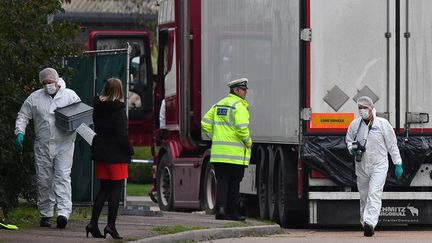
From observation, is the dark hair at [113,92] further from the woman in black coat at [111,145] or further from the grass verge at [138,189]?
the grass verge at [138,189]

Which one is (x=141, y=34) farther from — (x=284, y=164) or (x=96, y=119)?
(x=96, y=119)

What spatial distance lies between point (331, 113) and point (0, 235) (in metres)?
5.14

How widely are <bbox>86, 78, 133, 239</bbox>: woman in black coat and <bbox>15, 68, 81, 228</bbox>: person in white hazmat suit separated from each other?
3.79 feet

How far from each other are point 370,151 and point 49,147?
396 centimetres

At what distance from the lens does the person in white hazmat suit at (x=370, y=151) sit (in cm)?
1741

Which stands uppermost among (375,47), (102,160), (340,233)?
(375,47)

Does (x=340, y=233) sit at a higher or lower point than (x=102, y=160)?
lower

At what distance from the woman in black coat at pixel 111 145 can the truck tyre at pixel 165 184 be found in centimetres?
890

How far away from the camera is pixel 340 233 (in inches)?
722

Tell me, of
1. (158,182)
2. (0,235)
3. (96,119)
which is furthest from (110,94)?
(158,182)

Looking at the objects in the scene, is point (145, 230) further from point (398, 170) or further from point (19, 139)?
point (398, 170)

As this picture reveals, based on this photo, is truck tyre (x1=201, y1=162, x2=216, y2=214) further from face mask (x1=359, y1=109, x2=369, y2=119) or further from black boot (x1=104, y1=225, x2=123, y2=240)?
black boot (x1=104, y1=225, x2=123, y2=240)

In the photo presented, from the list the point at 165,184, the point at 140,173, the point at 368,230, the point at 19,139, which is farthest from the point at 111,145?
the point at 140,173

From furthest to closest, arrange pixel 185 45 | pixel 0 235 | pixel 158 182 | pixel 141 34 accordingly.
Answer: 1. pixel 141 34
2. pixel 158 182
3. pixel 185 45
4. pixel 0 235
